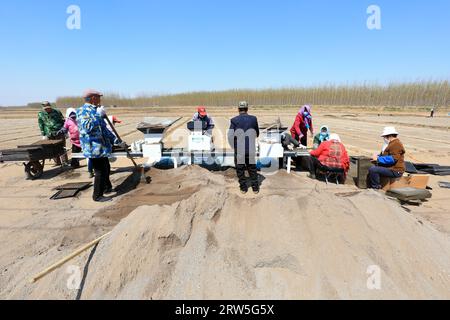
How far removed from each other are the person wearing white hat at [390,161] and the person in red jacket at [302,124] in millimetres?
2078

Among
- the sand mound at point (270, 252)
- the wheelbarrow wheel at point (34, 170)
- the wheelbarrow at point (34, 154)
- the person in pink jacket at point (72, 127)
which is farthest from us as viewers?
the person in pink jacket at point (72, 127)

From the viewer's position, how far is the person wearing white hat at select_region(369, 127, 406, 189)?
453cm

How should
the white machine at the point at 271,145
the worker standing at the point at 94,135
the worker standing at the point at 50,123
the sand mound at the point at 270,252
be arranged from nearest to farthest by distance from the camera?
the sand mound at the point at 270,252 < the worker standing at the point at 94,135 < the white machine at the point at 271,145 < the worker standing at the point at 50,123

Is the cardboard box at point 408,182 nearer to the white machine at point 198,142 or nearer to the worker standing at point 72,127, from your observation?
the white machine at point 198,142

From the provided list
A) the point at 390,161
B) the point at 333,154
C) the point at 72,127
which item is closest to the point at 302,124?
the point at 333,154

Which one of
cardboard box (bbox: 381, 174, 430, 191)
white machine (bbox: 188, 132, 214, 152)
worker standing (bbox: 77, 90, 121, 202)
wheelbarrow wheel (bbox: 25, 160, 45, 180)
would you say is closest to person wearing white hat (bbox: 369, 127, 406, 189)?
cardboard box (bbox: 381, 174, 430, 191)

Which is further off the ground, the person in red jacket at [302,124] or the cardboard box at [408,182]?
the person in red jacket at [302,124]

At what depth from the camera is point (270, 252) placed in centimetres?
267

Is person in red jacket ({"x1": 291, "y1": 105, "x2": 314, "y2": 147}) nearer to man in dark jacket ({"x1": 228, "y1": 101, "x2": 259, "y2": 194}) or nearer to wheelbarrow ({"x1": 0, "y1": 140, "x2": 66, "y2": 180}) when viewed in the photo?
man in dark jacket ({"x1": 228, "y1": 101, "x2": 259, "y2": 194})

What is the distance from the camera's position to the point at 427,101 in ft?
108

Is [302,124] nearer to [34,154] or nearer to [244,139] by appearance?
[244,139]

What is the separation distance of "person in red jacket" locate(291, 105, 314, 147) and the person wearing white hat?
81.8 inches

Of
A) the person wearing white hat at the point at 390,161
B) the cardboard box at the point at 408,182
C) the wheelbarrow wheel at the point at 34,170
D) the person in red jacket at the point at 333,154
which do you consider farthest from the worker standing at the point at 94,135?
the cardboard box at the point at 408,182

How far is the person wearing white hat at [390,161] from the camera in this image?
4531 millimetres
